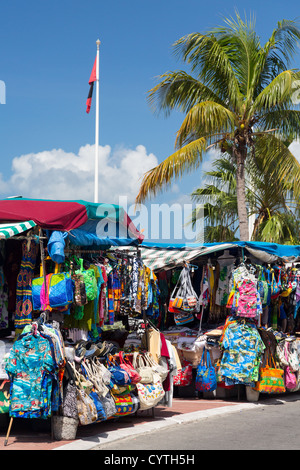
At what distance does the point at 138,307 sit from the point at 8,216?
2.79 meters

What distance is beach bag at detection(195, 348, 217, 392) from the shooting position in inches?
440

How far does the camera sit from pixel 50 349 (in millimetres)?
7285

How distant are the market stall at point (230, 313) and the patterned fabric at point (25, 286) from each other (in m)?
3.27

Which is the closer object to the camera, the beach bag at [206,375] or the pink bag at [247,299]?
the pink bag at [247,299]

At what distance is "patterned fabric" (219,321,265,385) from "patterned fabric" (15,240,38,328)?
4.17m

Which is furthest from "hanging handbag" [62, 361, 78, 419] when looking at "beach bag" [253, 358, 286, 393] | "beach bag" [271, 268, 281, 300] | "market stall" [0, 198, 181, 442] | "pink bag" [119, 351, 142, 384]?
"beach bag" [271, 268, 281, 300]

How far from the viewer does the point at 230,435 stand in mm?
8203

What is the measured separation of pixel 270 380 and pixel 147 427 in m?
3.29

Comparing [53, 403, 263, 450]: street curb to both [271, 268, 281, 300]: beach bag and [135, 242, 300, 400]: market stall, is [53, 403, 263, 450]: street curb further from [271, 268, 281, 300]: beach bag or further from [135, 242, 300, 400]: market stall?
[271, 268, 281, 300]: beach bag

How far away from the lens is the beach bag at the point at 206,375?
1116 cm

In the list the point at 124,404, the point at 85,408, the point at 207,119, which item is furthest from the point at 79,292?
the point at 207,119

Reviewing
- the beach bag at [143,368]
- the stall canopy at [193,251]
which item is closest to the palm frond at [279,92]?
the stall canopy at [193,251]

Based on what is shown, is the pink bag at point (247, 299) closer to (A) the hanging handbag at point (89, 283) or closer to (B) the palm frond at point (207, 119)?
(A) the hanging handbag at point (89, 283)
